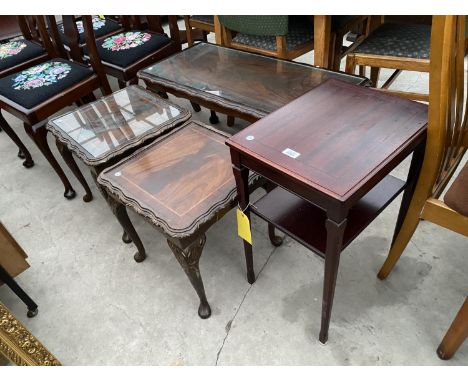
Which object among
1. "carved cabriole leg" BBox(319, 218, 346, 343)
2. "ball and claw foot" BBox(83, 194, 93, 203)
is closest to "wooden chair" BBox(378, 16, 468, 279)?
"carved cabriole leg" BBox(319, 218, 346, 343)

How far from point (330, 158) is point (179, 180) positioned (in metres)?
0.52

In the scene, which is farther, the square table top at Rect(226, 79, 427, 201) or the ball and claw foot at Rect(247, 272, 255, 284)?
the ball and claw foot at Rect(247, 272, 255, 284)

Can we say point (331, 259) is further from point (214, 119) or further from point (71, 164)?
point (214, 119)

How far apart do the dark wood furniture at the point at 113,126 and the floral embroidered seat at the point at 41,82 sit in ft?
0.72

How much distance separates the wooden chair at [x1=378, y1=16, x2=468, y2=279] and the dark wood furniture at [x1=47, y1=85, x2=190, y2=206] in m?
0.91

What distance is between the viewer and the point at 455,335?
0.98 meters

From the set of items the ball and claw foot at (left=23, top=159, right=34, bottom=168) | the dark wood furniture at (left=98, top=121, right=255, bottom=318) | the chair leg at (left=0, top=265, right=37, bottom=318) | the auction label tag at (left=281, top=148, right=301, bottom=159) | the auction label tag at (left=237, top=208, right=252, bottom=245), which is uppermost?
the auction label tag at (left=281, top=148, right=301, bottom=159)

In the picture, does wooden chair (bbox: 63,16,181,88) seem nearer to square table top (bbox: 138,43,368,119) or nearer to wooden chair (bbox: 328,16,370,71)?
square table top (bbox: 138,43,368,119)

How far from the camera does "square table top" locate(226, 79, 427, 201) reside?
750 mm

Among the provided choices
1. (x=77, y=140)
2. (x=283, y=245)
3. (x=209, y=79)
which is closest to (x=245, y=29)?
(x=209, y=79)

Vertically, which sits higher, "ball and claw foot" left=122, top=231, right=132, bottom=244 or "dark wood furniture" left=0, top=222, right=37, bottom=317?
"dark wood furniture" left=0, top=222, right=37, bottom=317

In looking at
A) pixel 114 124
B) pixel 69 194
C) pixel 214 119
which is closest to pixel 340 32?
pixel 214 119

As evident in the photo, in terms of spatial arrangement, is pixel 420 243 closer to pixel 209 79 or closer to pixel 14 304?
pixel 209 79

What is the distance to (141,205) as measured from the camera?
1.06m
